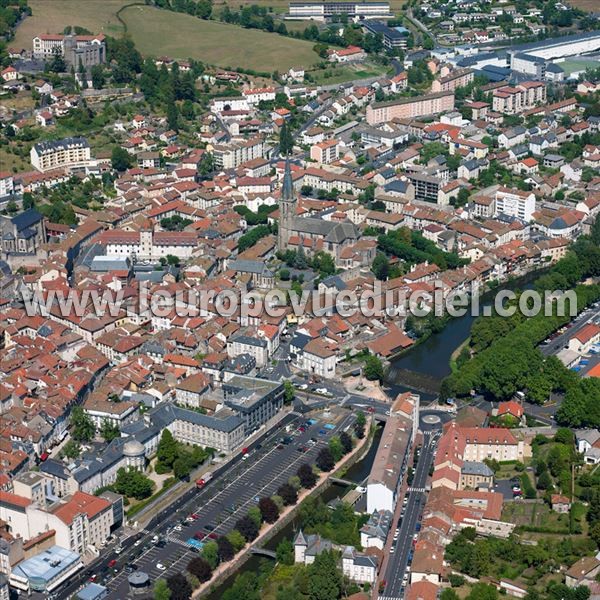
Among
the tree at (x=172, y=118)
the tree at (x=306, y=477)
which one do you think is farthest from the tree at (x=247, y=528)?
the tree at (x=172, y=118)

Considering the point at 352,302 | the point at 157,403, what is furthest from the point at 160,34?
the point at 157,403

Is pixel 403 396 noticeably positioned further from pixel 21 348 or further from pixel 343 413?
pixel 21 348

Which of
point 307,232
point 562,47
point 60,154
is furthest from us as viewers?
point 562,47

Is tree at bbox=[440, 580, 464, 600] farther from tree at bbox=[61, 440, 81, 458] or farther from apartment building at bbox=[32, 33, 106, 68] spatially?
apartment building at bbox=[32, 33, 106, 68]

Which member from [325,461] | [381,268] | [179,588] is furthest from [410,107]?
[179,588]

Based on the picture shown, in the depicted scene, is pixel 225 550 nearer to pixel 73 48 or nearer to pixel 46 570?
pixel 46 570

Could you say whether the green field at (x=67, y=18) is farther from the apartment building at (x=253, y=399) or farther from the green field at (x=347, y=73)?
the apartment building at (x=253, y=399)
